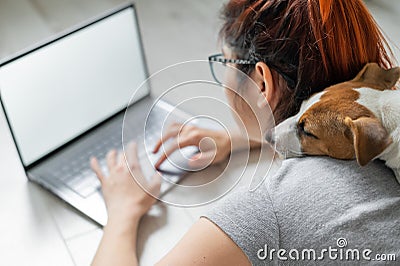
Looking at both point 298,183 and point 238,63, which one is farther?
point 238,63

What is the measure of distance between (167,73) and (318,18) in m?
0.49

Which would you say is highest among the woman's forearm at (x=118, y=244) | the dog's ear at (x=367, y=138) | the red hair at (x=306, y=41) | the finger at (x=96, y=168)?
the red hair at (x=306, y=41)

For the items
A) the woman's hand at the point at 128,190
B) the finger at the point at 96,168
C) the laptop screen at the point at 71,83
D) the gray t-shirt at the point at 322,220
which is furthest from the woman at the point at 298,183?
the laptop screen at the point at 71,83

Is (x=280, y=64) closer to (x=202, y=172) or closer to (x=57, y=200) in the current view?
(x=202, y=172)

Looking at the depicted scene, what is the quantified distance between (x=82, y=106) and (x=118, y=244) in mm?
386

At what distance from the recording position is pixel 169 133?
124 centimetres

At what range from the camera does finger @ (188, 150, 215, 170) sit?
121 cm

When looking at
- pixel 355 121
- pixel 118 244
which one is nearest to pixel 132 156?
pixel 118 244

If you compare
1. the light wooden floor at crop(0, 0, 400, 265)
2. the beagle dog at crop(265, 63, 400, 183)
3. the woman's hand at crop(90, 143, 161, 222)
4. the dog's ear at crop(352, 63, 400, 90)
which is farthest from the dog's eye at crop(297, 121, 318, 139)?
the woman's hand at crop(90, 143, 161, 222)

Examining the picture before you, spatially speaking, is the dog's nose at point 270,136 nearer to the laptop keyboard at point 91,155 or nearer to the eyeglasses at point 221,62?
the eyeglasses at point 221,62

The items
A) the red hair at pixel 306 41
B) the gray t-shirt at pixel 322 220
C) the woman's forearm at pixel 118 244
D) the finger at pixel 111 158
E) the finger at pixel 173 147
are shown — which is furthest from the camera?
the finger at pixel 111 158

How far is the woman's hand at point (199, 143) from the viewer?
1.22 meters

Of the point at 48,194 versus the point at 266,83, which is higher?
the point at 266,83

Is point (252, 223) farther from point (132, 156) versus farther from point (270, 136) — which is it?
point (132, 156)
